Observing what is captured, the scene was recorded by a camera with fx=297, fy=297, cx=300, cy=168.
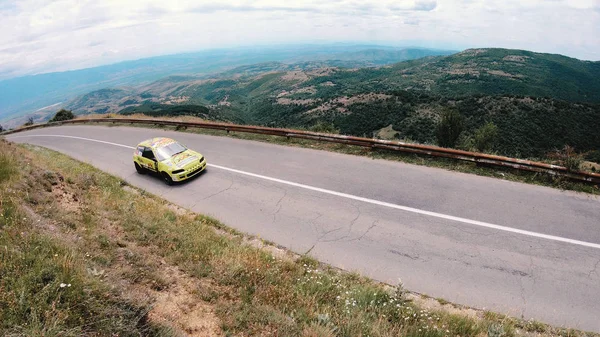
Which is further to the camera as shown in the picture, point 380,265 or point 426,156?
point 426,156

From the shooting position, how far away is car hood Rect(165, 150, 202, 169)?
12.6 meters

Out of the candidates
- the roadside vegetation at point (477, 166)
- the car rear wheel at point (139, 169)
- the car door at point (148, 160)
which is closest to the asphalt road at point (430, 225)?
the roadside vegetation at point (477, 166)

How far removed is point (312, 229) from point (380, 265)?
2.11 m

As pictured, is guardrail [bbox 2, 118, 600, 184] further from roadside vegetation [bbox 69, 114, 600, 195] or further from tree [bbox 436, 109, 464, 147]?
tree [bbox 436, 109, 464, 147]

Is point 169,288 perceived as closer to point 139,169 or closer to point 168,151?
point 168,151

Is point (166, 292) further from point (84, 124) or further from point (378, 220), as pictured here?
point (84, 124)

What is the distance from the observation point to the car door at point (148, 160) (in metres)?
13.3

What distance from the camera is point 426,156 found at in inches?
458

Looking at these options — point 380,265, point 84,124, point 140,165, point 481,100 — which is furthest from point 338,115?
point 380,265

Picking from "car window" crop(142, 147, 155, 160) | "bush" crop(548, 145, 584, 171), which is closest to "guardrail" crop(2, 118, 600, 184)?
"bush" crop(548, 145, 584, 171)

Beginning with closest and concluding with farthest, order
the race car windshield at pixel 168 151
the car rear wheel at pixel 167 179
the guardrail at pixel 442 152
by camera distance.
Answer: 1. the guardrail at pixel 442 152
2. the car rear wheel at pixel 167 179
3. the race car windshield at pixel 168 151

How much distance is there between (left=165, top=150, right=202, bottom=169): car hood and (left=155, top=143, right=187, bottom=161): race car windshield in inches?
12.9

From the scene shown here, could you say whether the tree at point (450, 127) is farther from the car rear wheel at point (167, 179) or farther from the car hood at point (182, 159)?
the car rear wheel at point (167, 179)

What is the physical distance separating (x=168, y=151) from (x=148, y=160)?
42.3 inches
